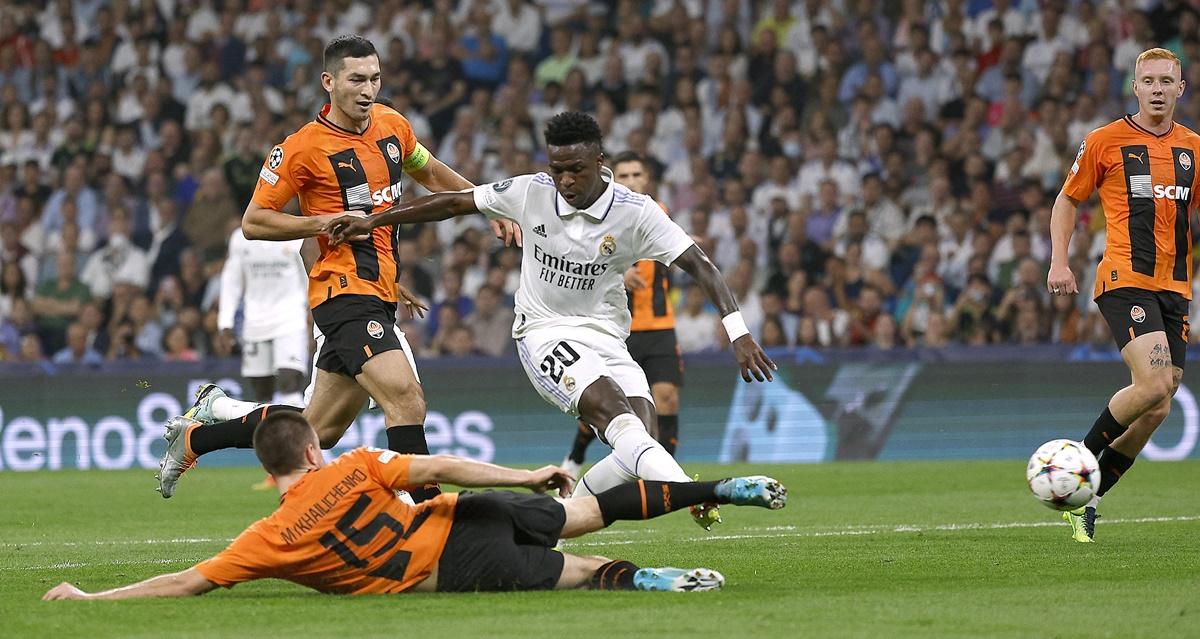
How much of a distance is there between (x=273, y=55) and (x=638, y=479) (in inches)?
633

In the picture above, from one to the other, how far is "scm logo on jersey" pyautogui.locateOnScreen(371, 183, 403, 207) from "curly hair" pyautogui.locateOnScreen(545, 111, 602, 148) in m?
1.53

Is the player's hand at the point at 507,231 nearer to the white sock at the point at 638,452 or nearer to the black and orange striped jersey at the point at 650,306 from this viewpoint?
the white sock at the point at 638,452

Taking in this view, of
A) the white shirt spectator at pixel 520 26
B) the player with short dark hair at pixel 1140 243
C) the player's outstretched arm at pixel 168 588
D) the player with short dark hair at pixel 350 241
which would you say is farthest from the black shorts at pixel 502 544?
the white shirt spectator at pixel 520 26

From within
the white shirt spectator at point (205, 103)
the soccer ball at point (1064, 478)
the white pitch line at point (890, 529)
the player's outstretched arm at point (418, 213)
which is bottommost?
the white pitch line at point (890, 529)

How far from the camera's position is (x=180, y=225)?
20297mm

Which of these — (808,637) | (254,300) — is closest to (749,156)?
(254,300)

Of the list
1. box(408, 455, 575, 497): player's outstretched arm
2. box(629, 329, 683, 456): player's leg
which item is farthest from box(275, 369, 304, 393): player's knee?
box(408, 455, 575, 497): player's outstretched arm

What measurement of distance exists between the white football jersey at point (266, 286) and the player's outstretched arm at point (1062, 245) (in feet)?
25.1

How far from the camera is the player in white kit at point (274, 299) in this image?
1505 centimetres

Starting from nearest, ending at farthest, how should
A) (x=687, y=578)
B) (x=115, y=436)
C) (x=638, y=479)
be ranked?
1. (x=687, y=578)
2. (x=638, y=479)
3. (x=115, y=436)

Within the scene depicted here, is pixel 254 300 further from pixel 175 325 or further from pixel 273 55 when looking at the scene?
pixel 273 55

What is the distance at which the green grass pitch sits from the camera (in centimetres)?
589

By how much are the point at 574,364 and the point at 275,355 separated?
25.5 feet

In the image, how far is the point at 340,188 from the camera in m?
8.81
